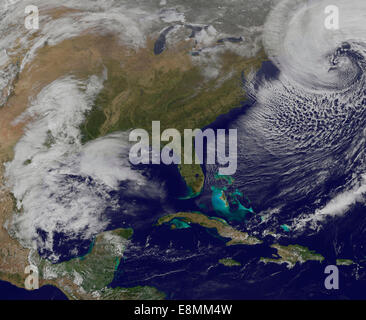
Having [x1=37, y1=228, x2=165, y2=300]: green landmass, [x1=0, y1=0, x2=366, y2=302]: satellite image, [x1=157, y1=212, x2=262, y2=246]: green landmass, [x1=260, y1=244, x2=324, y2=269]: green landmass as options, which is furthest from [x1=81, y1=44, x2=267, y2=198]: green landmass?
[x1=260, y1=244, x2=324, y2=269]: green landmass

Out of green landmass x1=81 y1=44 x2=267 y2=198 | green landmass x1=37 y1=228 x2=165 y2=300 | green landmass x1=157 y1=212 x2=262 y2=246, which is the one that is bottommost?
green landmass x1=37 y1=228 x2=165 y2=300

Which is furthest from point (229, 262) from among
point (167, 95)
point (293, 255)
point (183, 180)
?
point (167, 95)

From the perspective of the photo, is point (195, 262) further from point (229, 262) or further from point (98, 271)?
point (98, 271)

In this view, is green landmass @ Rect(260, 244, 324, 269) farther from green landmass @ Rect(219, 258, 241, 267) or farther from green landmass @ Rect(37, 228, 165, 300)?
green landmass @ Rect(37, 228, 165, 300)

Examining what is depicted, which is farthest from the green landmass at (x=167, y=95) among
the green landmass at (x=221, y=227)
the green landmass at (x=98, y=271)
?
the green landmass at (x=98, y=271)

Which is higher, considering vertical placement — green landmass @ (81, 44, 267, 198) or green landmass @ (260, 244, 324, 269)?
green landmass @ (81, 44, 267, 198)

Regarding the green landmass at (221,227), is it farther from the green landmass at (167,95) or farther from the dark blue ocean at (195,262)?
the green landmass at (167,95)
